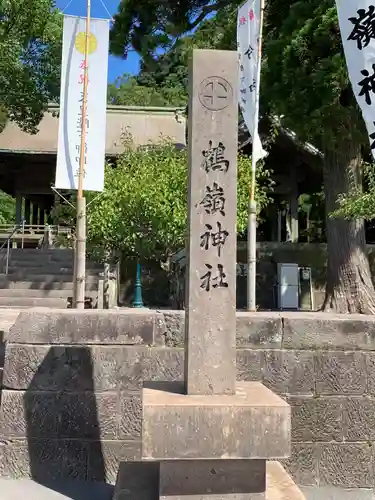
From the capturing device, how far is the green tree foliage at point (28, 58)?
13172 millimetres

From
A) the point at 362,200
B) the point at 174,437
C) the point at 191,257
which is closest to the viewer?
the point at 174,437

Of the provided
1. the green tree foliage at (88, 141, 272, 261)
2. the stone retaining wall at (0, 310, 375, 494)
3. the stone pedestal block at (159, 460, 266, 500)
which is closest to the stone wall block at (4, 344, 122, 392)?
the stone retaining wall at (0, 310, 375, 494)

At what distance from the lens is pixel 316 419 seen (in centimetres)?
370

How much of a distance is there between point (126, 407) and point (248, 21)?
717cm

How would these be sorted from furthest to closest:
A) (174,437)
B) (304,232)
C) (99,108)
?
(304,232)
(99,108)
(174,437)

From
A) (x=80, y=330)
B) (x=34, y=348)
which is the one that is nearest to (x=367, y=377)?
(x=80, y=330)

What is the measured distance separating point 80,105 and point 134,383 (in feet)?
18.5

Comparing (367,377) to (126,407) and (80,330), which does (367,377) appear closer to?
(126,407)

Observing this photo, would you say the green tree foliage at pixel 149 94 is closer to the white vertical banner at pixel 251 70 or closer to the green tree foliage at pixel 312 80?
the green tree foliage at pixel 312 80

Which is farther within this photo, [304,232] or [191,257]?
[304,232]

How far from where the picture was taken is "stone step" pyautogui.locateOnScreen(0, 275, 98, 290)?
11734 mm

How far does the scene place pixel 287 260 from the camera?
49.1ft

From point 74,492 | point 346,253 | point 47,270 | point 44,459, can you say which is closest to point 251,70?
point 346,253

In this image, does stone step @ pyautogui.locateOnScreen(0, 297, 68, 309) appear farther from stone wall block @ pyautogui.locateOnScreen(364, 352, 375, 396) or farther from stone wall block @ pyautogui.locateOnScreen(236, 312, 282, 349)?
stone wall block @ pyautogui.locateOnScreen(364, 352, 375, 396)
